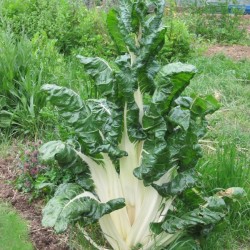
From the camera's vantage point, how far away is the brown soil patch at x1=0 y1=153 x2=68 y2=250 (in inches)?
→ 154

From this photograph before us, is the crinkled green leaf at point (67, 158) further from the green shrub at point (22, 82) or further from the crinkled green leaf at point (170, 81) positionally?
the green shrub at point (22, 82)

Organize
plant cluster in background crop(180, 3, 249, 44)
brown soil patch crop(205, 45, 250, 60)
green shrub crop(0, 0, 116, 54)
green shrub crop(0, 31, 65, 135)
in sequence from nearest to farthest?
green shrub crop(0, 31, 65, 135)
green shrub crop(0, 0, 116, 54)
brown soil patch crop(205, 45, 250, 60)
plant cluster in background crop(180, 3, 249, 44)

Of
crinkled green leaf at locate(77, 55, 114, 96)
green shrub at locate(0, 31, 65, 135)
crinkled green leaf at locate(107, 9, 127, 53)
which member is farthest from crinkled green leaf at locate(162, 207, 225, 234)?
green shrub at locate(0, 31, 65, 135)

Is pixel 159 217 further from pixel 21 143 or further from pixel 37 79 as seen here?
pixel 37 79

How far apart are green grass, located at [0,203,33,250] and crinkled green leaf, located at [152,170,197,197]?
1.05 meters

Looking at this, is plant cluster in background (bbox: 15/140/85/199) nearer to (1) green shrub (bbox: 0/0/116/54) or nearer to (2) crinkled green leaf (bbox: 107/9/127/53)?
(2) crinkled green leaf (bbox: 107/9/127/53)

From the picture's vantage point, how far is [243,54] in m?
9.95

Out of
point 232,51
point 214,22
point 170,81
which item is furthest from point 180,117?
point 214,22

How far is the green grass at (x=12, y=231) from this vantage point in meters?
3.89

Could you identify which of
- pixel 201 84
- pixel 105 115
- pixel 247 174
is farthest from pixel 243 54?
pixel 105 115

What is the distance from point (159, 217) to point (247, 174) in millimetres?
972

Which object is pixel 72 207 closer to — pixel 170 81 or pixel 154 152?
pixel 154 152

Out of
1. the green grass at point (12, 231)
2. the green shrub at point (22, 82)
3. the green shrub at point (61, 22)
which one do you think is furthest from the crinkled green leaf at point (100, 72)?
the green shrub at point (61, 22)

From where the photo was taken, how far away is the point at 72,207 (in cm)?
343
